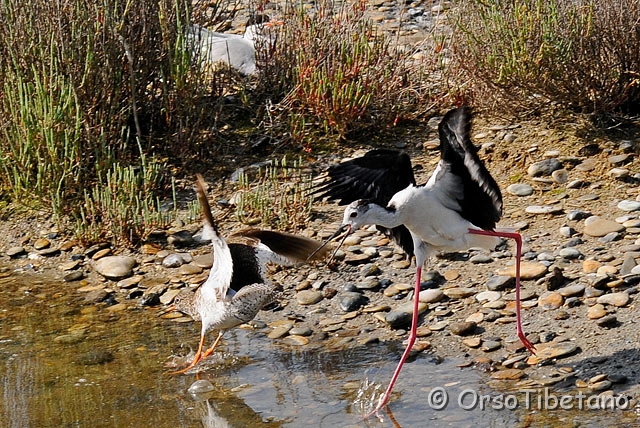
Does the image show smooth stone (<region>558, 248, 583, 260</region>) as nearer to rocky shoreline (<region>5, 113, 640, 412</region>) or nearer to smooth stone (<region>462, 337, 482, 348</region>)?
rocky shoreline (<region>5, 113, 640, 412</region>)

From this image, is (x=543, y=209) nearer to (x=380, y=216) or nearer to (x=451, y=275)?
(x=451, y=275)

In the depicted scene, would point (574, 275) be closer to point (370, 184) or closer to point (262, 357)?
point (370, 184)

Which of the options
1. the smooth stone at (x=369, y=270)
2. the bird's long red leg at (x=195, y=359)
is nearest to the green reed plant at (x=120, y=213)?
the bird's long red leg at (x=195, y=359)

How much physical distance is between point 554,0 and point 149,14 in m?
2.70

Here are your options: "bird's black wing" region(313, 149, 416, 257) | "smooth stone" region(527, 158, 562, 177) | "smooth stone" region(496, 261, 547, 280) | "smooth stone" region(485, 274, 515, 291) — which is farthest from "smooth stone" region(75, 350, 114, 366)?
"smooth stone" region(527, 158, 562, 177)

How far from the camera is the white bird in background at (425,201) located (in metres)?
4.59

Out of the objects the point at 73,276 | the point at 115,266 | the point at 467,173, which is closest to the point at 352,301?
the point at 467,173

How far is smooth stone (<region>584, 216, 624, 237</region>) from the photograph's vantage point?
5.43m

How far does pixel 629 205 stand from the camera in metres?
5.61

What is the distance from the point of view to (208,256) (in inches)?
238

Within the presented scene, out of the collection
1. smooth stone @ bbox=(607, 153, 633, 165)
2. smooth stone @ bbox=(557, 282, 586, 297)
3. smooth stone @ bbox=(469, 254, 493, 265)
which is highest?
smooth stone @ bbox=(607, 153, 633, 165)

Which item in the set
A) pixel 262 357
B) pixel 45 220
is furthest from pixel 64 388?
Answer: pixel 45 220

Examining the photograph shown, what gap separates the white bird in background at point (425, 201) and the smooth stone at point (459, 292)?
35 centimetres

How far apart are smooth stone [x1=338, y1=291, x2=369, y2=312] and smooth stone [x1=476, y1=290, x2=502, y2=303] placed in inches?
24.3
